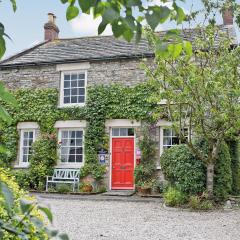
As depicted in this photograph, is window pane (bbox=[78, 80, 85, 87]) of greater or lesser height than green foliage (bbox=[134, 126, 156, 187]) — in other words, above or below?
above

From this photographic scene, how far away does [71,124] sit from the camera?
57.0 ft

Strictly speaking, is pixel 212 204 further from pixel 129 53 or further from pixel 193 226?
pixel 129 53

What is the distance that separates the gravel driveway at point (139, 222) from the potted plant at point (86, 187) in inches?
111

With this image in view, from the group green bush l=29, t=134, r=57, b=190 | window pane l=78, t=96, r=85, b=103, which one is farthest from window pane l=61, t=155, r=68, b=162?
window pane l=78, t=96, r=85, b=103

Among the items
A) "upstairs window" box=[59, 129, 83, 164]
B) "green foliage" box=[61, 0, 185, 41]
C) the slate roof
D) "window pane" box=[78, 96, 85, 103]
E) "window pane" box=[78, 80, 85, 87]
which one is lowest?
"green foliage" box=[61, 0, 185, 41]

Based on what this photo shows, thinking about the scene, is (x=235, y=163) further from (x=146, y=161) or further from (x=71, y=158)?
(x=71, y=158)

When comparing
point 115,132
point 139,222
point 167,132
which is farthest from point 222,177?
point 115,132

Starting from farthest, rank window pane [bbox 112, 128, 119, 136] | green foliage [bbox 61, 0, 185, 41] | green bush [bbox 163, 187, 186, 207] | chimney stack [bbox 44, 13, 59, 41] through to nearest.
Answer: chimney stack [bbox 44, 13, 59, 41] → window pane [bbox 112, 128, 119, 136] → green bush [bbox 163, 187, 186, 207] → green foliage [bbox 61, 0, 185, 41]

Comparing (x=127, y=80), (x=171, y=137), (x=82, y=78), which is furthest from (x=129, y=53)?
(x=171, y=137)

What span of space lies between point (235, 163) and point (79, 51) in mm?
8941

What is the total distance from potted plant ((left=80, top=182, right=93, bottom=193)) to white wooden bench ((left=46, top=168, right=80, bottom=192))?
35 centimetres

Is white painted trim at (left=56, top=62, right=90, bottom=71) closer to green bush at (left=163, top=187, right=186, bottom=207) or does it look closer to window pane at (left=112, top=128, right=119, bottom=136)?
window pane at (left=112, top=128, right=119, bottom=136)

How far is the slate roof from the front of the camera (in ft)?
57.3

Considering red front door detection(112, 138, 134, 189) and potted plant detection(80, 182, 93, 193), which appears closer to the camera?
potted plant detection(80, 182, 93, 193)
